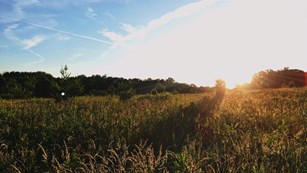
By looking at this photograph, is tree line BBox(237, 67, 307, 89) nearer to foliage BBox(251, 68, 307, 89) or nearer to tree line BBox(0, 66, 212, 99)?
foliage BBox(251, 68, 307, 89)

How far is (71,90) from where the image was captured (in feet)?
69.8

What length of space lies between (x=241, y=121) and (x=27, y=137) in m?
5.09

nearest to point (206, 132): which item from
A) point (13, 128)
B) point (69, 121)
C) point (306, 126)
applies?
point (306, 126)

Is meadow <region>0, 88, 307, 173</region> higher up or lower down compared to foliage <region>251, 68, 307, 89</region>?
lower down

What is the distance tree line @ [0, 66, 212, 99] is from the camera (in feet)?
73.6

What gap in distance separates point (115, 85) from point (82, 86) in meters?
16.2

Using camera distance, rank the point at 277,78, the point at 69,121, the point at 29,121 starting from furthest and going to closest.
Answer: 1. the point at 277,78
2. the point at 29,121
3. the point at 69,121

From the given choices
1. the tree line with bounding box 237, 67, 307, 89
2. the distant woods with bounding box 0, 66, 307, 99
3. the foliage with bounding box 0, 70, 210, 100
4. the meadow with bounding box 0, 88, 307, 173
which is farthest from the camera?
the tree line with bounding box 237, 67, 307, 89

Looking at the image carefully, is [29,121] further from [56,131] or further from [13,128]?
[56,131]

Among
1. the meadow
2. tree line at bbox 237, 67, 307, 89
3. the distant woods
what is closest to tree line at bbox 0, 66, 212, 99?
the distant woods

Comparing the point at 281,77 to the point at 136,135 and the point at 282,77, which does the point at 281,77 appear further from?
the point at 136,135

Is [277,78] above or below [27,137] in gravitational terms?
above

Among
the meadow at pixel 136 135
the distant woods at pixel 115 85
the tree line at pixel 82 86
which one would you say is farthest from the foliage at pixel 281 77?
the meadow at pixel 136 135

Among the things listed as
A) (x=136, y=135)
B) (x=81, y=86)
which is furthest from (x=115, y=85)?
(x=136, y=135)
